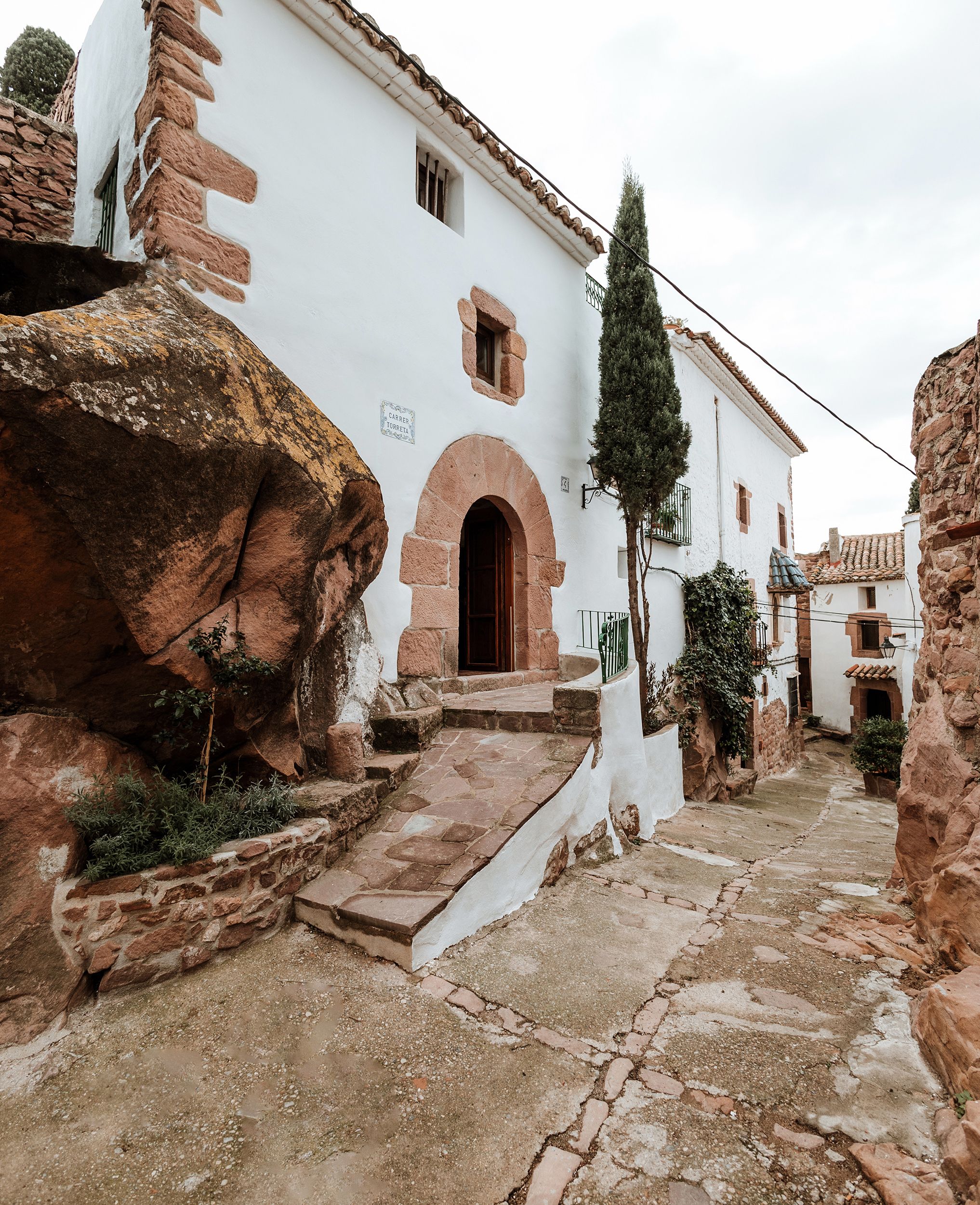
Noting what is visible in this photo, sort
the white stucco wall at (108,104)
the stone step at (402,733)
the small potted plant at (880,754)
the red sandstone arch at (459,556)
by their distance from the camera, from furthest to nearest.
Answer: the small potted plant at (880,754) → the red sandstone arch at (459,556) → the stone step at (402,733) → the white stucco wall at (108,104)

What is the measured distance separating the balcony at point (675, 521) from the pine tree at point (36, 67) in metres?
10.3

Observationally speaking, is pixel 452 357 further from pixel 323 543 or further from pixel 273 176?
pixel 323 543

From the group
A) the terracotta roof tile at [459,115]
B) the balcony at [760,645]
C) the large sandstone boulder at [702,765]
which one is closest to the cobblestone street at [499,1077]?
the terracotta roof tile at [459,115]

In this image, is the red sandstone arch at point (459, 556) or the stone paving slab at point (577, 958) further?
the red sandstone arch at point (459, 556)

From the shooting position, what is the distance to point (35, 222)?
5.56 metres

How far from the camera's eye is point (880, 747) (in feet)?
38.8

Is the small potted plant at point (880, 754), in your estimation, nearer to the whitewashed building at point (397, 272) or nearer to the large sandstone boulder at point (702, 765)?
the large sandstone boulder at point (702, 765)

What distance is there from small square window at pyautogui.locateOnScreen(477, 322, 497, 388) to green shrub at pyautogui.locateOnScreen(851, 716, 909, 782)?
1005 centimetres

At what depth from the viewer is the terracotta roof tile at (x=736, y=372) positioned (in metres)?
10.1

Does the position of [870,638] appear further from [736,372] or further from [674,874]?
[674,874]

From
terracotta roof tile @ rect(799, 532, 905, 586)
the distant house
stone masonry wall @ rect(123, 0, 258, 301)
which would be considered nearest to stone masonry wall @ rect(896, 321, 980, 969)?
stone masonry wall @ rect(123, 0, 258, 301)

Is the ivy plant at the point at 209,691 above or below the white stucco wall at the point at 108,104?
below

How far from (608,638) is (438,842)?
299 centimetres

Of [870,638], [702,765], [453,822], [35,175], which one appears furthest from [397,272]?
[870,638]
